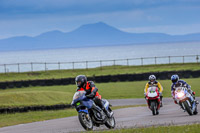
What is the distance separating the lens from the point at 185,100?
17.2 meters

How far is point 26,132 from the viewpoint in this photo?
51.1 feet

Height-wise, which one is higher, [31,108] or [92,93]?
[92,93]

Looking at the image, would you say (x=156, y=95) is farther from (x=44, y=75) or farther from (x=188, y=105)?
(x=44, y=75)

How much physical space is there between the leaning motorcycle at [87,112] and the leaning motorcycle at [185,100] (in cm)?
474

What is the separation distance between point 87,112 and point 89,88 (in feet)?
2.73

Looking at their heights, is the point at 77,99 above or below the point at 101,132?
above

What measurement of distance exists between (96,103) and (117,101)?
61.6 ft

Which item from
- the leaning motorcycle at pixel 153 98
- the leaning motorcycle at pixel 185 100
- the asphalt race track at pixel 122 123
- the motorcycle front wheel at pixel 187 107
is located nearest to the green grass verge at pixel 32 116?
the asphalt race track at pixel 122 123

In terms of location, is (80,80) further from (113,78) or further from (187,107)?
(113,78)

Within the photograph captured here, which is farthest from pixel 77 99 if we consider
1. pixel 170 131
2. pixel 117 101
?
pixel 117 101

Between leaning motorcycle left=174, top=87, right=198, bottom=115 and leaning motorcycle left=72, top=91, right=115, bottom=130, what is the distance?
4740 mm

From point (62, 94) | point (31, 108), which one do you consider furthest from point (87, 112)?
point (62, 94)

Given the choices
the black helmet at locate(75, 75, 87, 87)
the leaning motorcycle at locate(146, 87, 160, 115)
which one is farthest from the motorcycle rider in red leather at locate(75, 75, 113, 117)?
the leaning motorcycle at locate(146, 87, 160, 115)

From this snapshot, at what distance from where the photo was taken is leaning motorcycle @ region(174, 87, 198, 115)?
678 inches
